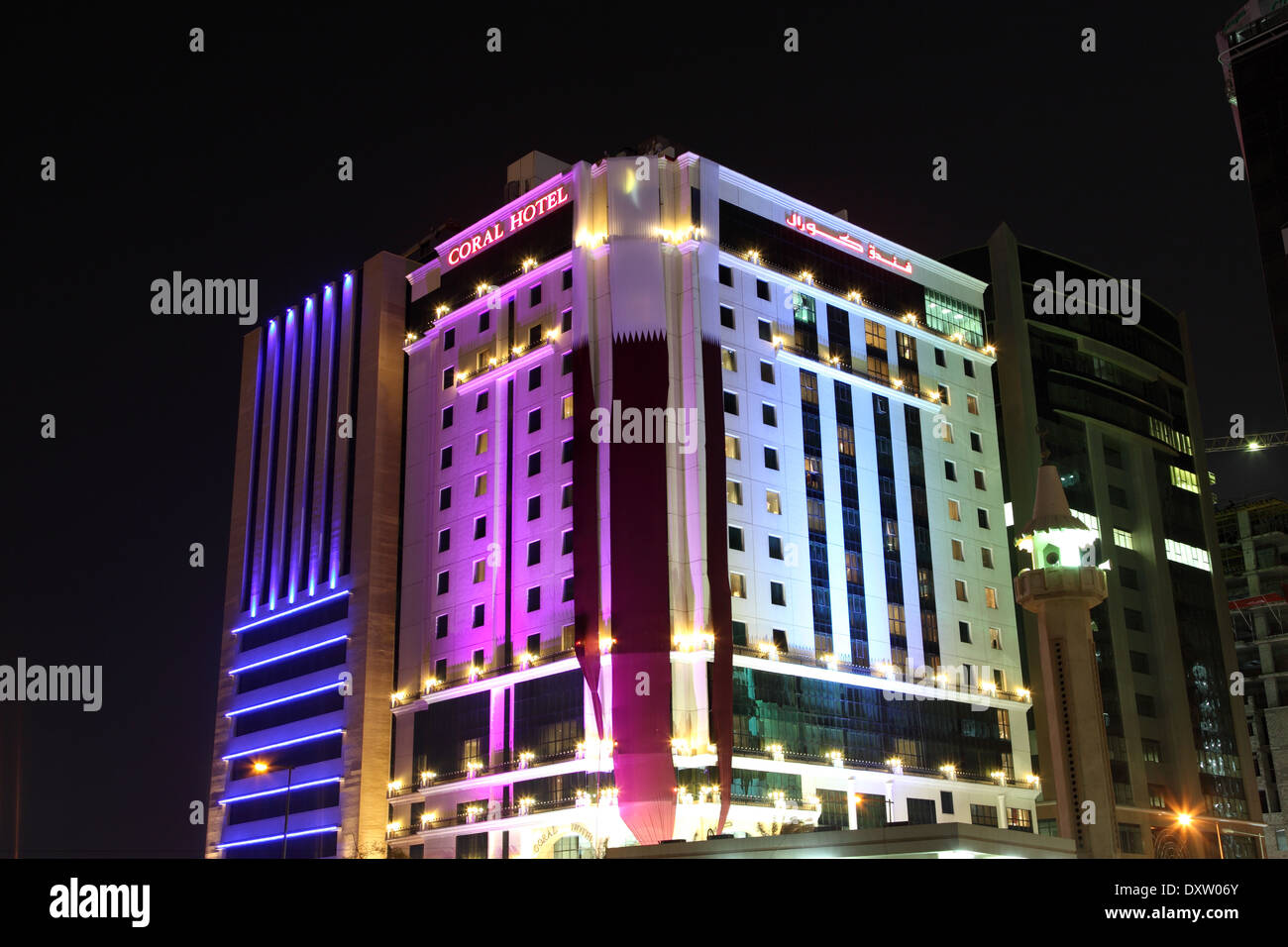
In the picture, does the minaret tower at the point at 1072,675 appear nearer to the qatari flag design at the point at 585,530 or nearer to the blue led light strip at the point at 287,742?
the qatari flag design at the point at 585,530

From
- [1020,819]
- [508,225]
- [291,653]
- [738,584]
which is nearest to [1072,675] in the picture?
[738,584]

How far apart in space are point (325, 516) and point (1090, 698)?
216ft

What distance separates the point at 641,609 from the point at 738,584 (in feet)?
23.6

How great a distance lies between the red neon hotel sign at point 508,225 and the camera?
3703 inches

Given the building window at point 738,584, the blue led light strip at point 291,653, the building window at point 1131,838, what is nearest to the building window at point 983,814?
the building window at point 1131,838

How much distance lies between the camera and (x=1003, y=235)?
113 meters

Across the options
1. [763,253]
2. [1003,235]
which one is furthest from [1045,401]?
[763,253]

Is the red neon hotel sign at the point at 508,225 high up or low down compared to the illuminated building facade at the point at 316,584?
up

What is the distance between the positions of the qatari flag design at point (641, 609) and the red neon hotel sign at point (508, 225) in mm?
13239

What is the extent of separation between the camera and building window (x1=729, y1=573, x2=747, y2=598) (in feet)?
279

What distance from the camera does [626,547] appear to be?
82.6 meters

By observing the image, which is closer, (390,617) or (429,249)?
(390,617)
